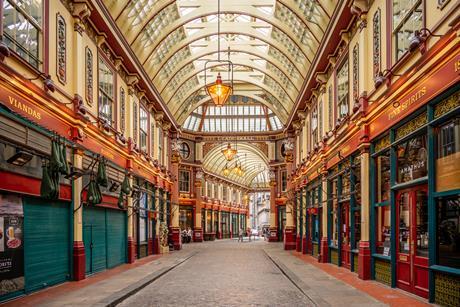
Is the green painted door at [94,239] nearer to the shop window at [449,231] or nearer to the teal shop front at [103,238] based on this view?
the teal shop front at [103,238]

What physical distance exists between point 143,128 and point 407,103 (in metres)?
16.6

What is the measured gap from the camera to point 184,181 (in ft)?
155

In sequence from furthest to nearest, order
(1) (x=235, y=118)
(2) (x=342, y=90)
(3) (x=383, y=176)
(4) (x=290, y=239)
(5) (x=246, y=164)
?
(5) (x=246, y=164), (1) (x=235, y=118), (4) (x=290, y=239), (2) (x=342, y=90), (3) (x=383, y=176)

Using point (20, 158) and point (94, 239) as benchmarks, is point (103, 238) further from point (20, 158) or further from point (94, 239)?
point (20, 158)

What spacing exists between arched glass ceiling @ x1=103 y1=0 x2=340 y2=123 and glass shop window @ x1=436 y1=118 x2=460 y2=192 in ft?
31.7

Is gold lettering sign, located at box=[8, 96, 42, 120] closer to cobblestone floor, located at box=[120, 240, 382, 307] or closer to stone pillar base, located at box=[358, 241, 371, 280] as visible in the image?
cobblestone floor, located at box=[120, 240, 382, 307]

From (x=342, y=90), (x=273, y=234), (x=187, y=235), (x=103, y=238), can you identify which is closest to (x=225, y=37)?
(x=342, y=90)

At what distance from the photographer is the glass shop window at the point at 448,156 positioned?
8.77 m

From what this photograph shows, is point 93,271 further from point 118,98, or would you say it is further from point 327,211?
point 327,211

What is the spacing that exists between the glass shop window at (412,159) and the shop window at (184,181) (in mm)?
35699

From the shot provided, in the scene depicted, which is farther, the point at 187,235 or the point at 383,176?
the point at 187,235

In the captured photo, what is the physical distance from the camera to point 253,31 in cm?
2702

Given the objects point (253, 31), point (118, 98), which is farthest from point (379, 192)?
point (253, 31)

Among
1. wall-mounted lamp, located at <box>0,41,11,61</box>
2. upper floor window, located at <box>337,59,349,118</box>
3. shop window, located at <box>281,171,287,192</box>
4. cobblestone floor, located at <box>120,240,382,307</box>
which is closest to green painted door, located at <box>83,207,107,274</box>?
cobblestone floor, located at <box>120,240,382,307</box>
